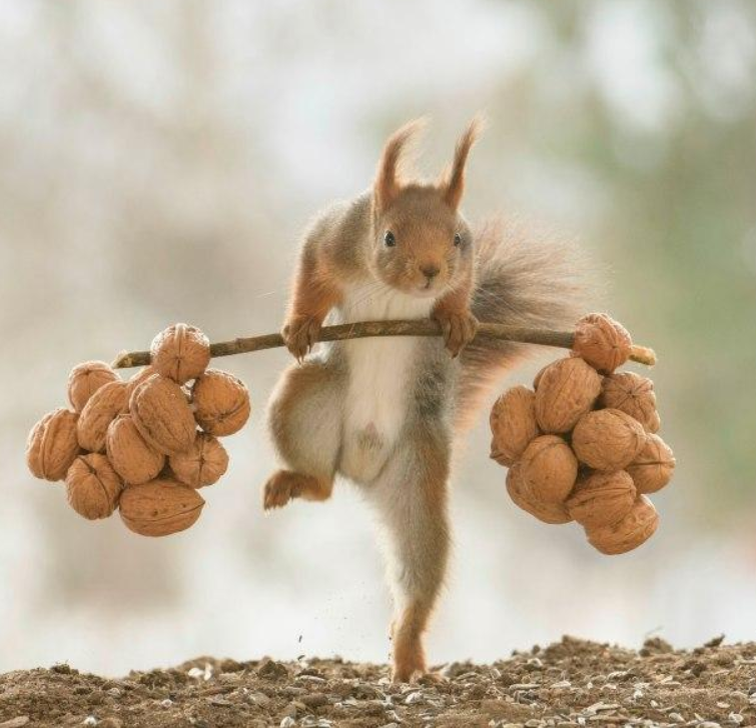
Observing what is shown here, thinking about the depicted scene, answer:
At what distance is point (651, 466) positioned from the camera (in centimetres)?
197

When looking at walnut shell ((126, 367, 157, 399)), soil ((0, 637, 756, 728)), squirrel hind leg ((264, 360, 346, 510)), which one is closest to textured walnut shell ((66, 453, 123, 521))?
walnut shell ((126, 367, 157, 399))

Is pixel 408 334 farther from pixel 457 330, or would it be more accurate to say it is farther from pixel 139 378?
pixel 139 378

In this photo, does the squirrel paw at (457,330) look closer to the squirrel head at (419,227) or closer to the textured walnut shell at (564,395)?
the squirrel head at (419,227)

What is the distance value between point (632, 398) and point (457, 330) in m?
0.29

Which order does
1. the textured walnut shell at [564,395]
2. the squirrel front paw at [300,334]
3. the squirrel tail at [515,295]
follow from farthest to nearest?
the squirrel tail at [515,295]
the squirrel front paw at [300,334]
the textured walnut shell at [564,395]

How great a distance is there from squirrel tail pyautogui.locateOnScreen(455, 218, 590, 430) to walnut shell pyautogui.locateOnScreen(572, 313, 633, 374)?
0.40 m

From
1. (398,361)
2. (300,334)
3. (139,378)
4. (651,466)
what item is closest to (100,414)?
(139,378)

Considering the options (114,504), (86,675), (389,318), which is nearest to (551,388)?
(389,318)

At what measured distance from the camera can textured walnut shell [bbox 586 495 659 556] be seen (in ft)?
6.37

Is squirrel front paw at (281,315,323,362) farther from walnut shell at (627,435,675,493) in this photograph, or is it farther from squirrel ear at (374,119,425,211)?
walnut shell at (627,435,675,493)

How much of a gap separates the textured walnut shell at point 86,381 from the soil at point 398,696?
0.42m

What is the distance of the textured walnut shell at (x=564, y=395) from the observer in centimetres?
195

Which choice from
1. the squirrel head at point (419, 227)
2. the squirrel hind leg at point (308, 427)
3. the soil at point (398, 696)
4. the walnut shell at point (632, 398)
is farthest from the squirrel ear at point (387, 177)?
the soil at point (398, 696)

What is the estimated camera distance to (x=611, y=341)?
6.56 ft
